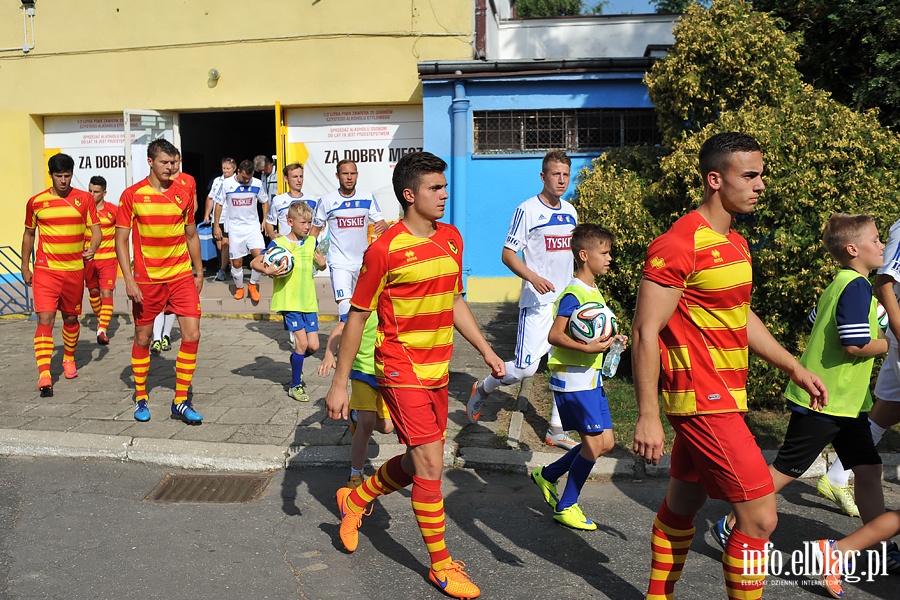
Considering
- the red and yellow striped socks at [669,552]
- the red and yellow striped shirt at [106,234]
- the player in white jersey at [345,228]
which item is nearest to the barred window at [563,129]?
the player in white jersey at [345,228]

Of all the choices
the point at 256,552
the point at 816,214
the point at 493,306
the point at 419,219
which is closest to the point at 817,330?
the point at 419,219

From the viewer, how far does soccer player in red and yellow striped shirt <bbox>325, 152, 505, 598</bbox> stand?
13.4ft

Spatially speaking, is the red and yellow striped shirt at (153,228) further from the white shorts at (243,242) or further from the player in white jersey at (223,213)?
the player in white jersey at (223,213)

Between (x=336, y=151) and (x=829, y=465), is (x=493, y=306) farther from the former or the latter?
(x=829, y=465)

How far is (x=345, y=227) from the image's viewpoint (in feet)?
27.8

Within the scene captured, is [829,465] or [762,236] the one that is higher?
[762,236]

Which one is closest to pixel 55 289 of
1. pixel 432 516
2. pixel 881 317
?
pixel 432 516

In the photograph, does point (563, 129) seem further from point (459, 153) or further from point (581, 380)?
point (581, 380)

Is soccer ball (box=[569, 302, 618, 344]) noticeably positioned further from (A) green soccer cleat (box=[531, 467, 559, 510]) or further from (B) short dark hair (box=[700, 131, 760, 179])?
(B) short dark hair (box=[700, 131, 760, 179])

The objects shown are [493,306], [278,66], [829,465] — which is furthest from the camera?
[278,66]

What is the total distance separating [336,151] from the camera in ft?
46.1

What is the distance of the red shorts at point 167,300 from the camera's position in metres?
6.91

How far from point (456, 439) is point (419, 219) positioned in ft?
9.07

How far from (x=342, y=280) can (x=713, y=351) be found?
546 centimetres
